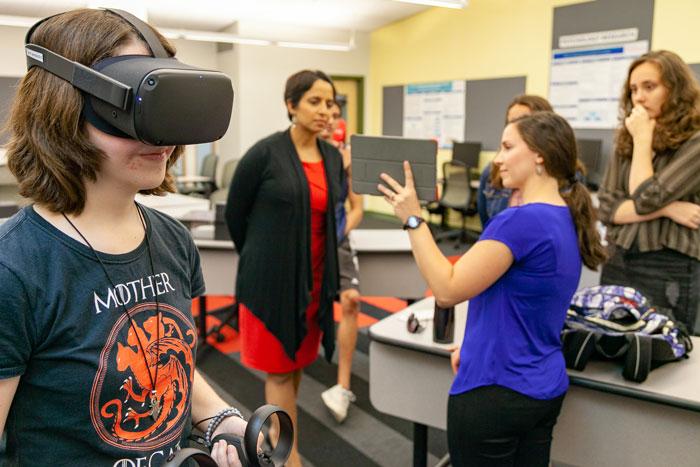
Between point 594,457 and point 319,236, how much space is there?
1.11 m

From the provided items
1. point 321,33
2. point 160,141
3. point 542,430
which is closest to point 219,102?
point 160,141

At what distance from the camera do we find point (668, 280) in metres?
1.88

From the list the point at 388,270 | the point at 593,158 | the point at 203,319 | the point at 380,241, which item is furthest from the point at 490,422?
the point at 593,158

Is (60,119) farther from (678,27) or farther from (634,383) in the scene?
(678,27)

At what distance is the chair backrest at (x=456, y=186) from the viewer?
6.40 metres

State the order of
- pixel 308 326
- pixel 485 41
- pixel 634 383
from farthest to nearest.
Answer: pixel 485 41
pixel 308 326
pixel 634 383

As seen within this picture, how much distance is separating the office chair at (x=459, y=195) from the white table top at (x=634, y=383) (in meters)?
4.57

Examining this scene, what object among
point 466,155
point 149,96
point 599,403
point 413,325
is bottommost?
point 599,403

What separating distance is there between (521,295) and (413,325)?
58cm

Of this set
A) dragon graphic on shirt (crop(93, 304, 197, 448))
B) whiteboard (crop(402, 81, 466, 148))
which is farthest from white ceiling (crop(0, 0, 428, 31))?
dragon graphic on shirt (crop(93, 304, 197, 448))

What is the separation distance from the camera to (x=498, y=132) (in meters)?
6.72

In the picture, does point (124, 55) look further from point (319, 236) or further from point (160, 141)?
point (319, 236)

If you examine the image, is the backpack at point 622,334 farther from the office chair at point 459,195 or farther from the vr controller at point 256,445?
the office chair at point 459,195

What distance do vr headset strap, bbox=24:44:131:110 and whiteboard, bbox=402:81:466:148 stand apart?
6.63 m
